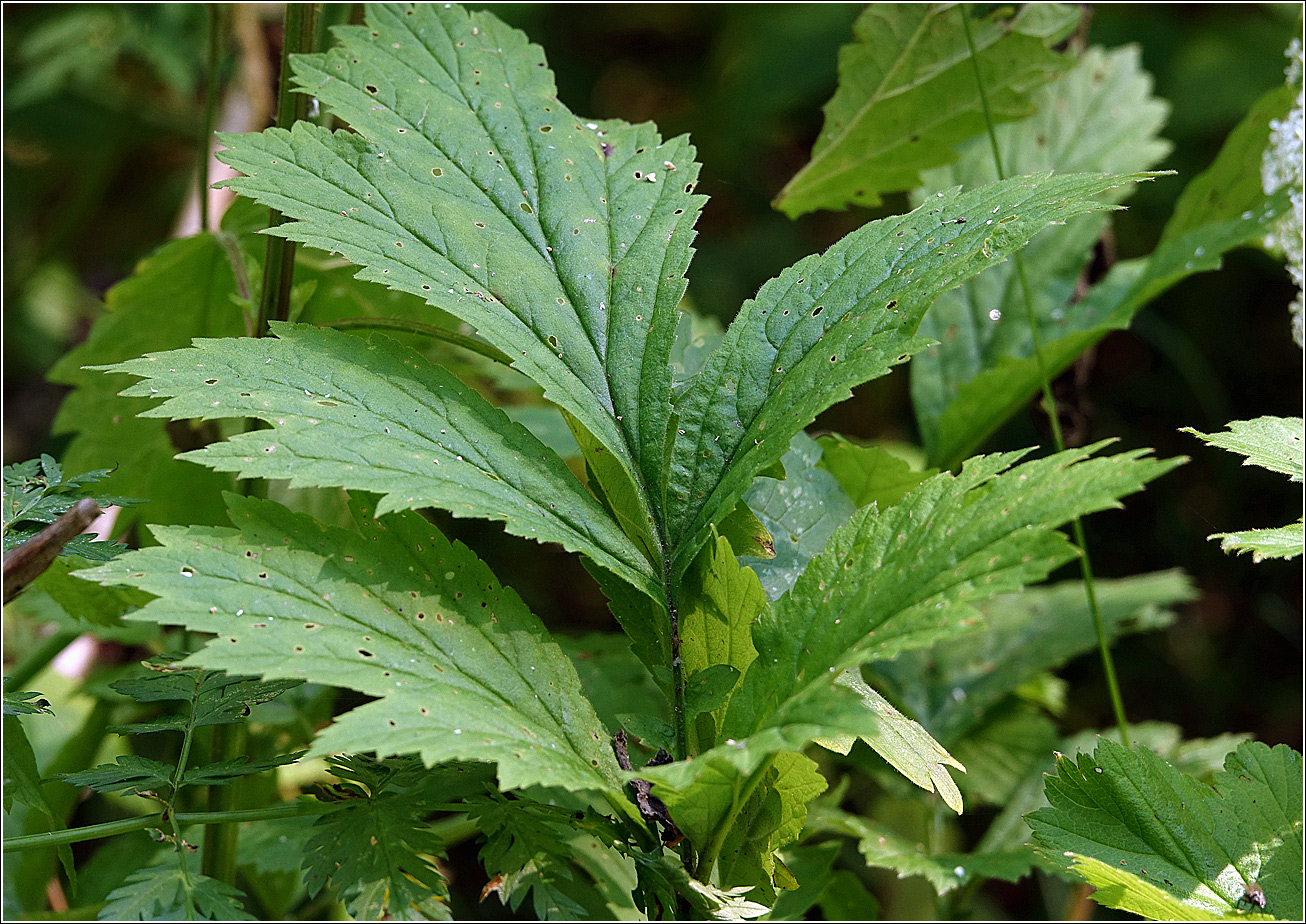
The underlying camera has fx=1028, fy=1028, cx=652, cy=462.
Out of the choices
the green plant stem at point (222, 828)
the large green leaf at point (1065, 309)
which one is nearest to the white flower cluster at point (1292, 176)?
the large green leaf at point (1065, 309)

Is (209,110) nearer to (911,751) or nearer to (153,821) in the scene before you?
(153,821)

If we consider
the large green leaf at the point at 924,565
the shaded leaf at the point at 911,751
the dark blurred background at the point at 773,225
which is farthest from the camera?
the dark blurred background at the point at 773,225

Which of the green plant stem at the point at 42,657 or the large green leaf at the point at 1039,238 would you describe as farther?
the large green leaf at the point at 1039,238

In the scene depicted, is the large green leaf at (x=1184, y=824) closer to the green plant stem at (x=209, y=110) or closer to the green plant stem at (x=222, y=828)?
the green plant stem at (x=222, y=828)

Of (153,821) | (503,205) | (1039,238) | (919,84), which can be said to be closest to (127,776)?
(153,821)

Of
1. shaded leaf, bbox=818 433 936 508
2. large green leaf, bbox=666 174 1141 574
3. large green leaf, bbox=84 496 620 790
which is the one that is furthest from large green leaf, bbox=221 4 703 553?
shaded leaf, bbox=818 433 936 508

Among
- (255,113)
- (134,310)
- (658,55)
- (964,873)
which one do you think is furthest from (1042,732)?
(658,55)

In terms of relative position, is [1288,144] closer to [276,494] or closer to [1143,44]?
[276,494]
